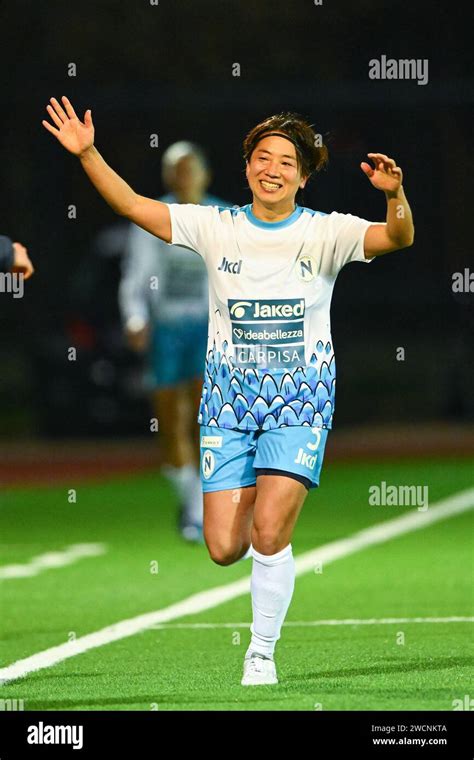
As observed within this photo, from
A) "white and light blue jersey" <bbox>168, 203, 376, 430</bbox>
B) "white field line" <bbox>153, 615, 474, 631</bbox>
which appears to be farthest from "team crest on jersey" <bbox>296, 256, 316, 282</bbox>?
"white field line" <bbox>153, 615, 474, 631</bbox>

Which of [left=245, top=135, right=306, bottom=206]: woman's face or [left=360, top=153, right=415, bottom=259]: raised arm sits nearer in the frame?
[left=360, top=153, right=415, bottom=259]: raised arm

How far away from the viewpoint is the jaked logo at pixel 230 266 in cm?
1029

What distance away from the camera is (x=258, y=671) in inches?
403

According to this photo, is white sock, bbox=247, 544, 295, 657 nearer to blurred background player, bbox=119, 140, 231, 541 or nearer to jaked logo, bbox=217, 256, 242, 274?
jaked logo, bbox=217, 256, 242, 274

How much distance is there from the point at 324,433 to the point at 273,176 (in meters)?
1.14

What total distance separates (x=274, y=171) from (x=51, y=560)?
6476mm

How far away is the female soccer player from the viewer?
10219 mm

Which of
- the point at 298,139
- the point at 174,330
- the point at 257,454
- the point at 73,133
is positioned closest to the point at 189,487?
the point at 174,330

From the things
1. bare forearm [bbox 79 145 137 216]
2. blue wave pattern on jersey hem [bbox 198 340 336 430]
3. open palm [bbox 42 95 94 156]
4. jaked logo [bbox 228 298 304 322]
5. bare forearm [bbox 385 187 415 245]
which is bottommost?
blue wave pattern on jersey hem [bbox 198 340 336 430]

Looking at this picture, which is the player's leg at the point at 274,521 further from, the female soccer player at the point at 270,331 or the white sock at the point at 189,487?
the white sock at the point at 189,487

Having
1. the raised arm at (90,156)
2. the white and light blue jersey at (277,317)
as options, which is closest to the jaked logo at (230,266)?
the white and light blue jersey at (277,317)

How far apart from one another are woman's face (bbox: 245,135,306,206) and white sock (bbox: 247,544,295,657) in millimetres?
1525

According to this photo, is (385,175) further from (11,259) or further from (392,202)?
(11,259)

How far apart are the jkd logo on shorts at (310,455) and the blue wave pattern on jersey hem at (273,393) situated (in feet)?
0.13
